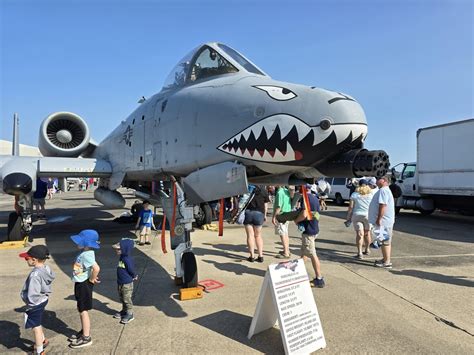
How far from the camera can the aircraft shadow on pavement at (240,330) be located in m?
3.51

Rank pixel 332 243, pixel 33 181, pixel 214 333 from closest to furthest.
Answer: pixel 214 333 → pixel 33 181 → pixel 332 243

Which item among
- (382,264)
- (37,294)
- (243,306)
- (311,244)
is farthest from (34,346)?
(382,264)

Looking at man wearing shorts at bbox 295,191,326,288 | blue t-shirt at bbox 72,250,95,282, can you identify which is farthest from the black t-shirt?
blue t-shirt at bbox 72,250,95,282

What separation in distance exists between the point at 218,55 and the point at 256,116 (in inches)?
70.0

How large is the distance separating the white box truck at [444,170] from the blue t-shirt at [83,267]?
13.4 metres

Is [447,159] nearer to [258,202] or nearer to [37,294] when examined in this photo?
[258,202]

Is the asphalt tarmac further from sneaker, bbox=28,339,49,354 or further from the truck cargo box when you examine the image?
the truck cargo box

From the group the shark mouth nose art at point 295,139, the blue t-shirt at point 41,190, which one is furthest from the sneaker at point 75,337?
the blue t-shirt at point 41,190

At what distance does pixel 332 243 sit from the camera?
31.2 ft

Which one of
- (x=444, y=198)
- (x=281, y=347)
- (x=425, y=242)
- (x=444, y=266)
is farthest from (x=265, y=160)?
(x=444, y=198)

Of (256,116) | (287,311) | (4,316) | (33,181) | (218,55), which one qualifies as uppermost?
(218,55)

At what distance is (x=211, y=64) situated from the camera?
5465mm

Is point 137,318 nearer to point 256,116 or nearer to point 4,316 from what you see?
point 4,316

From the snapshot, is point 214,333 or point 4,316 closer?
point 214,333
